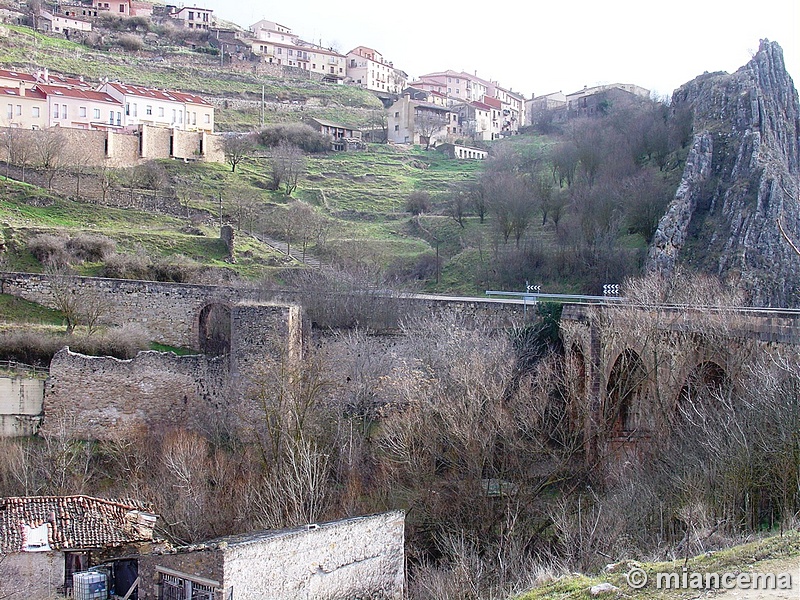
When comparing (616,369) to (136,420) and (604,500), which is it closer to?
(604,500)

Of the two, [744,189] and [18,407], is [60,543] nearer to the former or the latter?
[18,407]

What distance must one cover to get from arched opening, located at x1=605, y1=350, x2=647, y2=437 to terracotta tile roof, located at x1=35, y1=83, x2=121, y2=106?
4142 cm

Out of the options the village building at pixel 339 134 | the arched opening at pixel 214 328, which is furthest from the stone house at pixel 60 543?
the village building at pixel 339 134

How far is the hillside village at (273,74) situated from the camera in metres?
51.5

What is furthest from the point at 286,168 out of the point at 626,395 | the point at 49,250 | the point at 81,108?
the point at 626,395

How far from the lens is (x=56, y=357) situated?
71.4 feet

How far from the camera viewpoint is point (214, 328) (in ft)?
88.6

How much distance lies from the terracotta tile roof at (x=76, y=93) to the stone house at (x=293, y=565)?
43.8 m

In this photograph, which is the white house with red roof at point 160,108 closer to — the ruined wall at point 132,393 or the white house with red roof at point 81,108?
the white house with red roof at point 81,108

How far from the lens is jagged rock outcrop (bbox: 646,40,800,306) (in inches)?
1204

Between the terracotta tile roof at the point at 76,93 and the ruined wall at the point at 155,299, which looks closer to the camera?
the ruined wall at the point at 155,299

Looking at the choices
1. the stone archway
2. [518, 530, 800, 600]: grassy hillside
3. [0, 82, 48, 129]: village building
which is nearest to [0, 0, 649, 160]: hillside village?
[0, 82, 48, 129]: village building

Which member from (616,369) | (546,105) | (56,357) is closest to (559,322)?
(616,369)

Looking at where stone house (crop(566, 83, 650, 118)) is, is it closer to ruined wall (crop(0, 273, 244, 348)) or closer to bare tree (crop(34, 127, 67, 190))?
bare tree (crop(34, 127, 67, 190))
